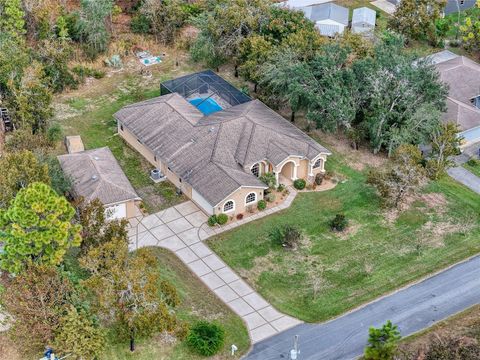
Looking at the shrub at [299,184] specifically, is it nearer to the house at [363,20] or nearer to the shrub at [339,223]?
the shrub at [339,223]

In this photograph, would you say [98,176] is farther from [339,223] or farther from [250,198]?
[339,223]

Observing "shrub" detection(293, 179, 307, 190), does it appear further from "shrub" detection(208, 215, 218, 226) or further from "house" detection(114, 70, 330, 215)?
"shrub" detection(208, 215, 218, 226)

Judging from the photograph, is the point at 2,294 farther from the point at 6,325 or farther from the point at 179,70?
the point at 179,70

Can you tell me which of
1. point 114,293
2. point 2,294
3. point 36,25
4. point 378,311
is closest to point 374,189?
point 378,311

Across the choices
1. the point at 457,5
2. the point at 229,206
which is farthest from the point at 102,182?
the point at 457,5

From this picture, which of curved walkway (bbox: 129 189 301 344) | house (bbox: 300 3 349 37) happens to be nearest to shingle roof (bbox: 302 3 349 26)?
house (bbox: 300 3 349 37)

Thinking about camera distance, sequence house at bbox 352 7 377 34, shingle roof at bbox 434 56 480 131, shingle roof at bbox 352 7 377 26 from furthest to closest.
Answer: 1. shingle roof at bbox 352 7 377 26
2. house at bbox 352 7 377 34
3. shingle roof at bbox 434 56 480 131
